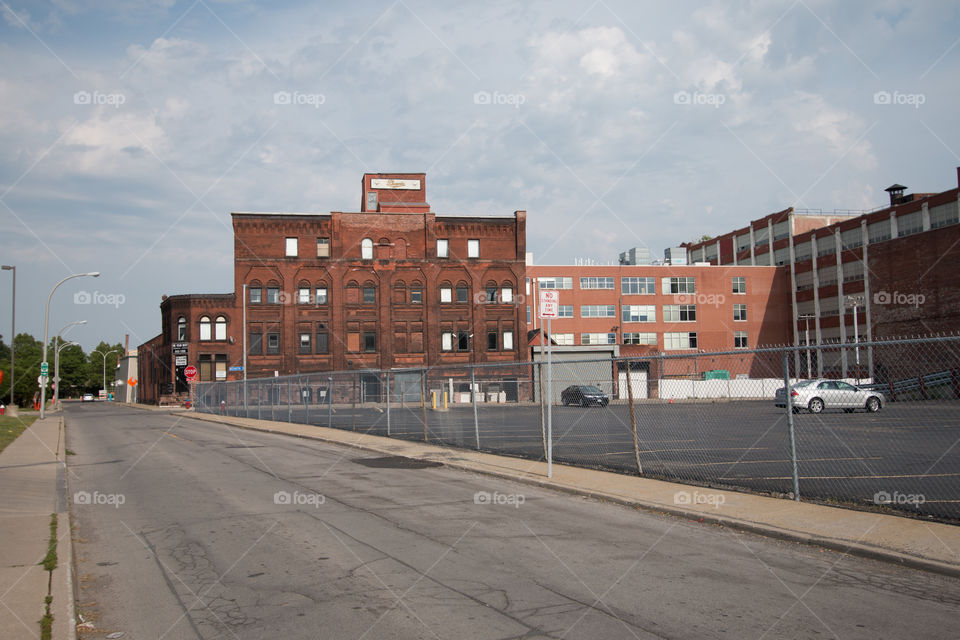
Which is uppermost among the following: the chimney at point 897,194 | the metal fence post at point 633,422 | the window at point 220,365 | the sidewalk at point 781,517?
the chimney at point 897,194

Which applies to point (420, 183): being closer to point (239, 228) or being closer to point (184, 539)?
point (239, 228)

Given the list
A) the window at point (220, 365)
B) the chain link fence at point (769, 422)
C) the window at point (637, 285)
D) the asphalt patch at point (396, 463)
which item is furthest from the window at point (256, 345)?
the asphalt patch at point (396, 463)

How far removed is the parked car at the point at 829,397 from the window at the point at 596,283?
2638 inches

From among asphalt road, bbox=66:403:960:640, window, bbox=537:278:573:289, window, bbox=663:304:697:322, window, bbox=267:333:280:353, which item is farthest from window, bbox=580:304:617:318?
asphalt road, bbox=66:403:960:640

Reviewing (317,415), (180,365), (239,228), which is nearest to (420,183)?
(239,228)

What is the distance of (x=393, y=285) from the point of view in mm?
66812

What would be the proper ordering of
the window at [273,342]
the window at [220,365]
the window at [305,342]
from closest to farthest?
1. the window at [273,342]
2. the window at [305,342]
3. the window at [220,365]

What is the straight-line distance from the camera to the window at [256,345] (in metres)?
64.0

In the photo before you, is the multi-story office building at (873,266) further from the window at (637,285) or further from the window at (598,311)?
the window at (598,311)

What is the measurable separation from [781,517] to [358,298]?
58.4 meters

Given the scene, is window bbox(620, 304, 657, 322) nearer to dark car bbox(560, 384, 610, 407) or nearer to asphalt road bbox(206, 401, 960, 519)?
asphalt road bbox(206, 401, 960, 519)

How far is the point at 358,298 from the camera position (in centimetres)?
6625

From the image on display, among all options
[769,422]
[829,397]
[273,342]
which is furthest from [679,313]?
[829,397]

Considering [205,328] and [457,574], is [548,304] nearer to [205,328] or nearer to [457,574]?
[457,574]
